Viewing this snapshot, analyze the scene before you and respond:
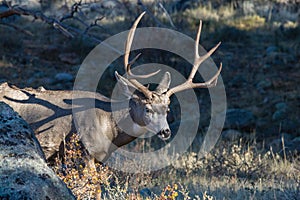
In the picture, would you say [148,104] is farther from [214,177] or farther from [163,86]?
[214,177]

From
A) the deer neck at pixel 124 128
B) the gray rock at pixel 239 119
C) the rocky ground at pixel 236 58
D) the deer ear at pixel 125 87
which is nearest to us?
the deer ear at pixel 125 87

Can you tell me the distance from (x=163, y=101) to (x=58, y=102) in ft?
4.31

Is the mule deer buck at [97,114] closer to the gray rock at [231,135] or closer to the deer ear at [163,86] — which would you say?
the deer ear at [163,86]

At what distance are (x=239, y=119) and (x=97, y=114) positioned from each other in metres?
5.84

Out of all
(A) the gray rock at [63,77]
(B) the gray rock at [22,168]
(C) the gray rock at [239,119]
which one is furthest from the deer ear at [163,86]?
(A) the gray rock at [63,77]

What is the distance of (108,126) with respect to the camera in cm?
785

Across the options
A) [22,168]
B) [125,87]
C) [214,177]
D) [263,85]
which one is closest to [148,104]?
[125,87]

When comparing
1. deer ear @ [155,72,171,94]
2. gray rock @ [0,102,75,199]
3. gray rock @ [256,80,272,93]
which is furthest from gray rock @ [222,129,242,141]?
gray rock @ [0,102,75,199]

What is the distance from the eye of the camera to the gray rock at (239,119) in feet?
42.0

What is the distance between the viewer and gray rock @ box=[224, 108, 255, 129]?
12.8 m

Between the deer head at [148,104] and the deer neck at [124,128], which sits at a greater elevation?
the deer head at [148,104]

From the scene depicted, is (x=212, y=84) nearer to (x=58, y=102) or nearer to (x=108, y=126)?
(x=108, y=126)

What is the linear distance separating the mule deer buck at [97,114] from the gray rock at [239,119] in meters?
4.72

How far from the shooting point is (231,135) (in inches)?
472
